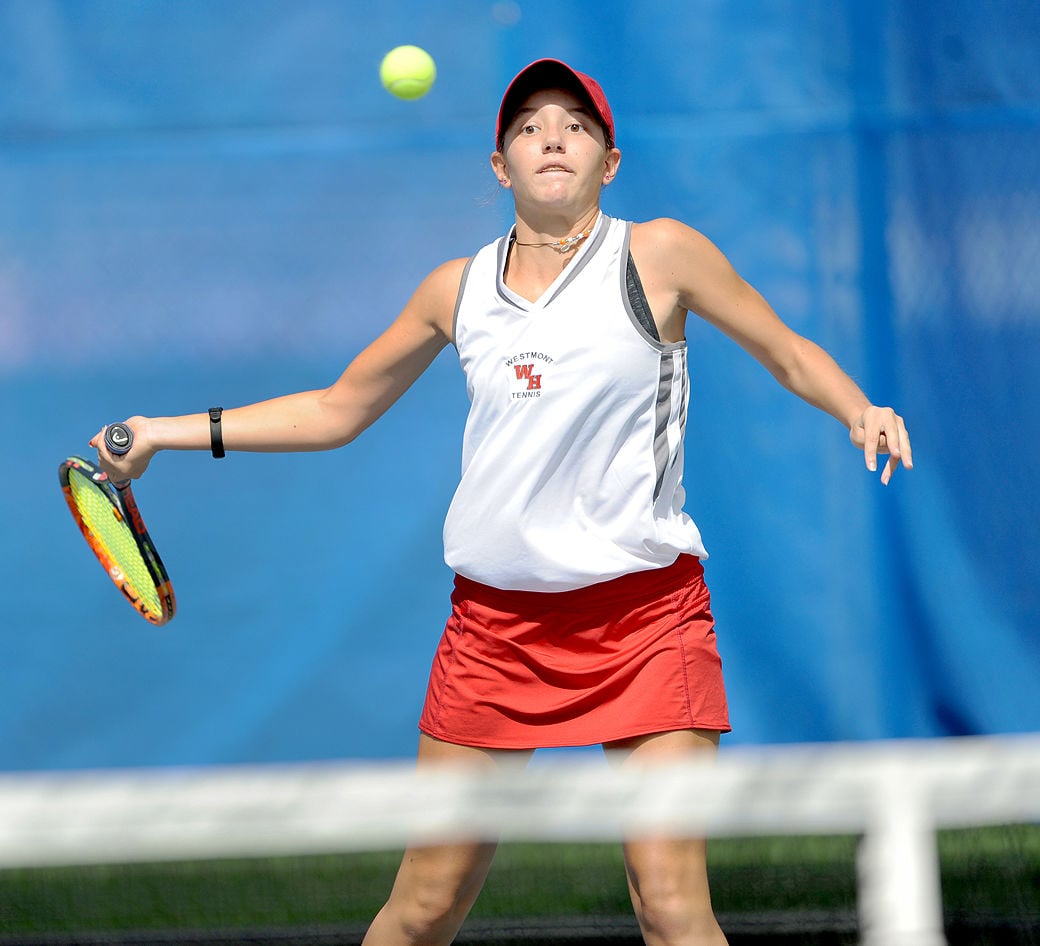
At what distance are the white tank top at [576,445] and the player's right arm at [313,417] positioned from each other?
279 millimetres

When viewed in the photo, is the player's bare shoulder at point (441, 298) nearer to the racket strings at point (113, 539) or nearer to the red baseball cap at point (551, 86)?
the red baseball cap at point (551, 86)

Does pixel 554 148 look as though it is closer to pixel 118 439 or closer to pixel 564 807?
pixel 118 439

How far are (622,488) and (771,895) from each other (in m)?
1.61

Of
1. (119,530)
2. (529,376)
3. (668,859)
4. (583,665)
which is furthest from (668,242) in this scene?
(119,530)

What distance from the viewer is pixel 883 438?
2160mm

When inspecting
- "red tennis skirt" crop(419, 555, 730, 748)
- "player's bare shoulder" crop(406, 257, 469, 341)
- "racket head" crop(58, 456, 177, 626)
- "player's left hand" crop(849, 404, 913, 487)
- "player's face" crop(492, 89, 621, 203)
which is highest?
"player's face" crop(492, 89, 621, 203)

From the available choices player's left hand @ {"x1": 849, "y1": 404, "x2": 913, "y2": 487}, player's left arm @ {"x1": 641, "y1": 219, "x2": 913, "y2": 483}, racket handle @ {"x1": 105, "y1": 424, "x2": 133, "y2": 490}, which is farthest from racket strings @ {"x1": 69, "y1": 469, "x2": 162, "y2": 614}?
player's left hand @ {"x1": 849, "y1": 404, "x2": 913, "y2": 487}

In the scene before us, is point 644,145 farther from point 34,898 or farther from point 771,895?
point 34,898

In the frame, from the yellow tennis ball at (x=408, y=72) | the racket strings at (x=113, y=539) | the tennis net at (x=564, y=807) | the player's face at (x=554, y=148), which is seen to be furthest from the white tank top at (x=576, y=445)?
the yellow tennis ball at (x=408, y=72)

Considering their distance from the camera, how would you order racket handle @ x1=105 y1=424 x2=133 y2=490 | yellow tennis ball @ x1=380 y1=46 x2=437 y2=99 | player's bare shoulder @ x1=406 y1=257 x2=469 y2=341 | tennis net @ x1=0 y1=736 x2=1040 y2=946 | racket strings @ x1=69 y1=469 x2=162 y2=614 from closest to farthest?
tennis net @ x1=0 y1=736 x2=1040 y2=946
player's bare shoulder @ x1=406 y1=257 x2=469 y2=341
racket handle @ x1=105 y1=424 x2=133 y2=490
racket strings @ x1=69 y1=469 x2=162 y2=614
yellow tennis ball @ x1=380 y1=46 x2=437 y2=99

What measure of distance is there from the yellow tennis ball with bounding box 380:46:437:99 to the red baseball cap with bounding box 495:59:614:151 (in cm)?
124

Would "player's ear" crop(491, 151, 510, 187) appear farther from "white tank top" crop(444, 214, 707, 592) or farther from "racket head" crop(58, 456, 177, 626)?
"racket head" crop(58, 456, 177, 626)

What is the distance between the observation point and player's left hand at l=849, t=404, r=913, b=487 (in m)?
2.13

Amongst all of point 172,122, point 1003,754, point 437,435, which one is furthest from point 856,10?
point 1003,754
